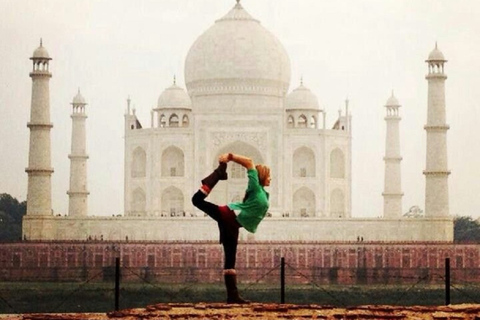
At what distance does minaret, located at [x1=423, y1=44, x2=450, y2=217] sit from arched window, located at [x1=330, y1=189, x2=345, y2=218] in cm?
449

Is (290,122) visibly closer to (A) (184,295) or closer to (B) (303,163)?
(B) (303,163)

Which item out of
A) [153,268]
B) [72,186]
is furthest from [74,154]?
[153,268]

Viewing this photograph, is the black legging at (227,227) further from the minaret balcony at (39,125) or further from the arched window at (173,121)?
the arched window at (173,121)

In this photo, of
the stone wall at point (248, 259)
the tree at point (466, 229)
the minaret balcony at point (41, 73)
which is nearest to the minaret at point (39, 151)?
the minaret balcony at point (41, 73)

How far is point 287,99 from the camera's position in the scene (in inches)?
1651

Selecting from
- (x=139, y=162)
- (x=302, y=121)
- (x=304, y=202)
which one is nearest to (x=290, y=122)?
(x=302, y=121)

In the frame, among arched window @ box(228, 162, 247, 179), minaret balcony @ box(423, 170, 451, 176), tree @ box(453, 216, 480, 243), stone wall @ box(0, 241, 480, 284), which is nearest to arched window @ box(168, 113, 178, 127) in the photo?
arched window @ box(228, 162, 247, 179)

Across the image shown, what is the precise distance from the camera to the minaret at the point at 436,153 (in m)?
36.6

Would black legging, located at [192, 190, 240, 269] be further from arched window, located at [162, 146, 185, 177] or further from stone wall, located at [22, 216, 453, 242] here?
arched window, located at [162, 146, 185, 177]

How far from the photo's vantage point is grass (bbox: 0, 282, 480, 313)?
84.0ft

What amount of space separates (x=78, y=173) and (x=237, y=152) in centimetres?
507

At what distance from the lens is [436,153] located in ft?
120

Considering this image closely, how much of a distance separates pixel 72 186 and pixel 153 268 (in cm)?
937

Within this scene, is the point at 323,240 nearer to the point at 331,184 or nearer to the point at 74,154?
the point at 331,184
